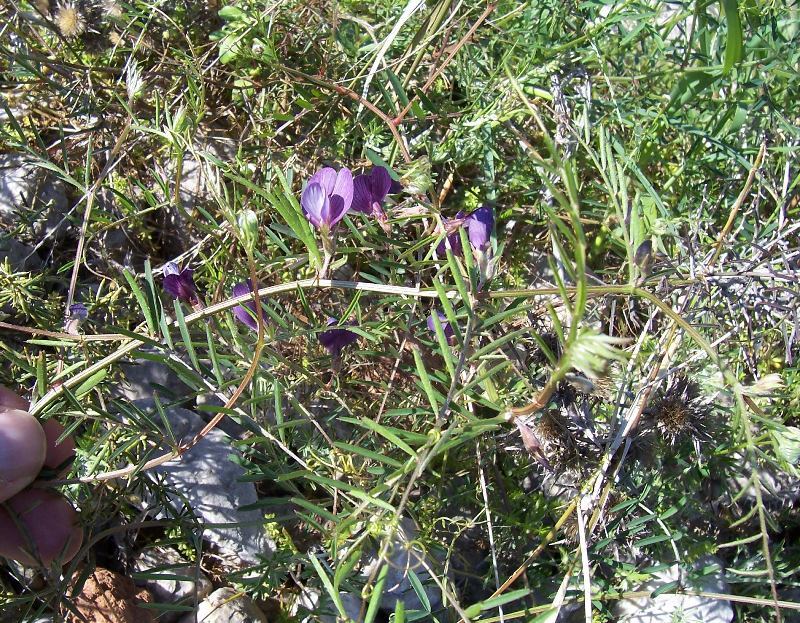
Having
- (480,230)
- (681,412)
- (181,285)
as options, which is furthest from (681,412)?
(181,285)

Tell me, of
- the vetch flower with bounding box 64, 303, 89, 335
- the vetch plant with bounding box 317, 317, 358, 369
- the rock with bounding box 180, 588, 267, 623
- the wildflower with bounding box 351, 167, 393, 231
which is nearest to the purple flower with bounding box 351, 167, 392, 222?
the wildflower with bounding box 351, 167, 393, 231

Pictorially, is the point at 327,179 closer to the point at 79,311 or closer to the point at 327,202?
the point at 327,202

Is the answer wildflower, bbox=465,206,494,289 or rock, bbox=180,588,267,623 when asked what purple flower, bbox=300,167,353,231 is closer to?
wildflower, bbox=465,206,494,289

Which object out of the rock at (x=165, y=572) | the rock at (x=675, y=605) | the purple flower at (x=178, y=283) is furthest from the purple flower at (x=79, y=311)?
the rock at (x=675, y=605)

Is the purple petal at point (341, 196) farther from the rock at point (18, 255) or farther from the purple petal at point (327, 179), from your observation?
the rock at point (18, 255)

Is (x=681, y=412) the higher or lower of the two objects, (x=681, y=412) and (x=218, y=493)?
the higher
